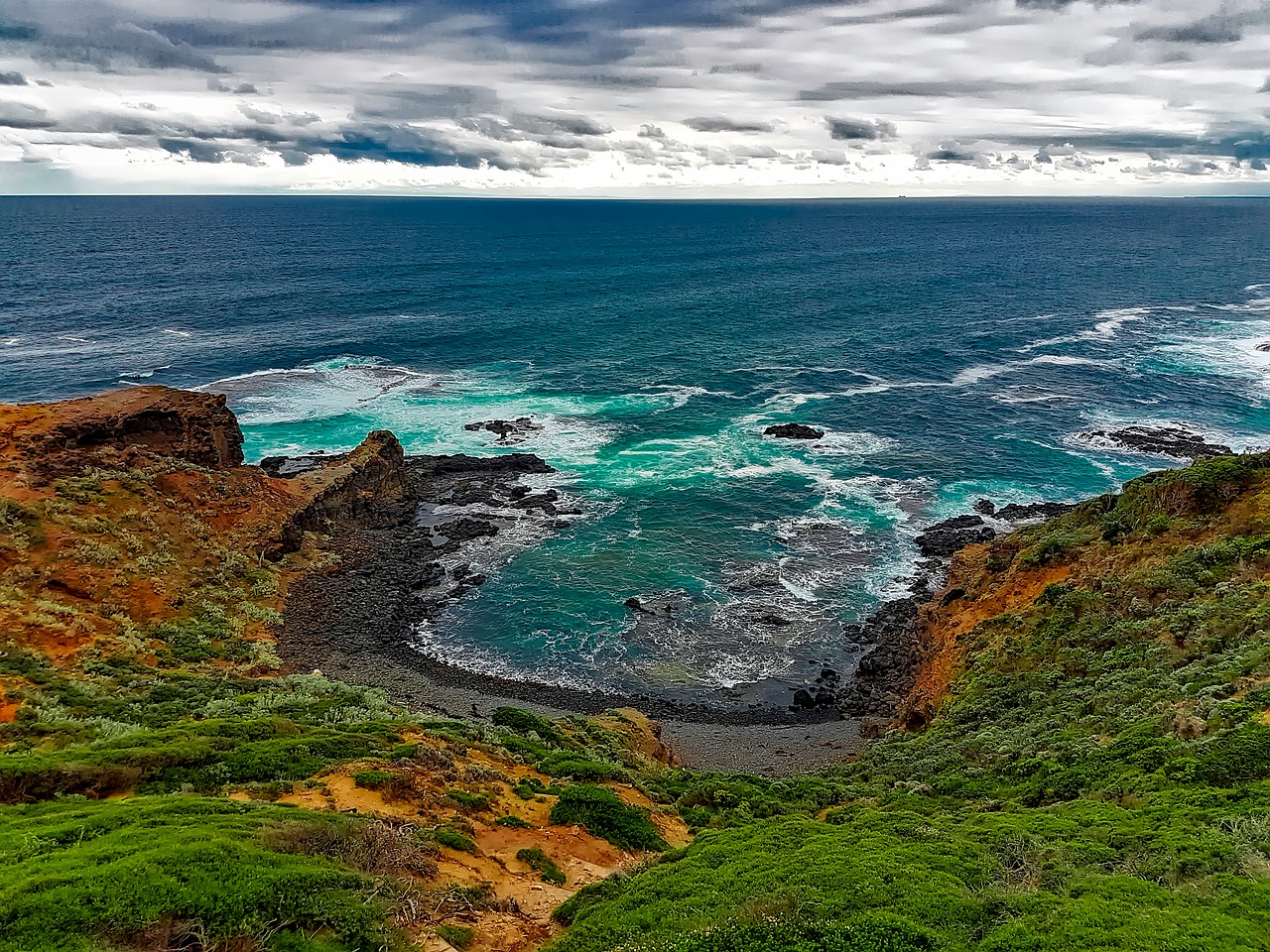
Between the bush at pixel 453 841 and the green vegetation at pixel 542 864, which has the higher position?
the bush at pixel 453 841

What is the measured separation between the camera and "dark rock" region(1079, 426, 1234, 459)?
7050cm

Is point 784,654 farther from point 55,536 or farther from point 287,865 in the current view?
point 55,536

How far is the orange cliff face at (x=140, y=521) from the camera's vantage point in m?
37.7

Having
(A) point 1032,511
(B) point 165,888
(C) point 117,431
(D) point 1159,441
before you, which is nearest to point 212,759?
(B) point 165,888

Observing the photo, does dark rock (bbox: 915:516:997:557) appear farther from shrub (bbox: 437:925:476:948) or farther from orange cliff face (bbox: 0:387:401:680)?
shrub (bbox: 437:925:476:948)

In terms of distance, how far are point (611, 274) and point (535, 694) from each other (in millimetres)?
140714

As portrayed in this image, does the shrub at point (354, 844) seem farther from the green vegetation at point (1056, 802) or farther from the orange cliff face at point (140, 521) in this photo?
the orange cliff face at point (140, 521)

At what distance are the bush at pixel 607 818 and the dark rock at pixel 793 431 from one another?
57304mm

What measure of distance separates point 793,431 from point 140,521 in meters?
56.1

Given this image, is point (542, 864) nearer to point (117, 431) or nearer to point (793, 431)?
point (117, 431)

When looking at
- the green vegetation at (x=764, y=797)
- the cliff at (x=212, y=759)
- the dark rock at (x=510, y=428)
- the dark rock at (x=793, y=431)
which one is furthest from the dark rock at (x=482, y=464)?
the green vegetation at (x=764, y=797)

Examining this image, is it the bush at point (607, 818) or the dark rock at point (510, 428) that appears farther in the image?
the dark rock at point (510, 428)

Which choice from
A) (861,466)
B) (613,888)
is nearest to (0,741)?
(613,888)

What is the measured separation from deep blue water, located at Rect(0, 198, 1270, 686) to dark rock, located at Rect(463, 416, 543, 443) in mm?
2376
